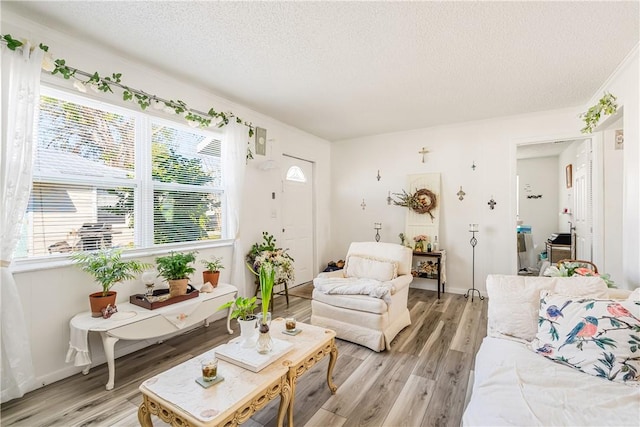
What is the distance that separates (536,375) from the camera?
4.61 feet

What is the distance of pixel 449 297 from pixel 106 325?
4.18m

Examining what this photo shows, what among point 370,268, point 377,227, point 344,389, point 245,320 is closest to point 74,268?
point 245,320

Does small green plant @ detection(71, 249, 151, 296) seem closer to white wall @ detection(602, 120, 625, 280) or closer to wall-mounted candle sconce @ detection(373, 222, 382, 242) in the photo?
wall-mounted candle sconce @ detection(373, 222, 382, 242)

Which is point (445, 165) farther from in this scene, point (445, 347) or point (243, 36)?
point (243, 36)

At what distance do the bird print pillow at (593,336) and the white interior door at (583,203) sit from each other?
3.09 m

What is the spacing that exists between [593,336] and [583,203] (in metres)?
3.95

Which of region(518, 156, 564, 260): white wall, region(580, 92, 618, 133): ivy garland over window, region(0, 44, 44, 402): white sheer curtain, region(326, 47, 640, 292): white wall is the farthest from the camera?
region(518, 156, 564, 260): white wall

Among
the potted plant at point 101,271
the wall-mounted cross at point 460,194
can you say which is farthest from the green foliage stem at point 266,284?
the wall-mounted cross at point 460,194

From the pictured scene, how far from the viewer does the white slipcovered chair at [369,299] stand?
267 centimetres

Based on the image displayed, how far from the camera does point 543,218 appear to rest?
6.47 m

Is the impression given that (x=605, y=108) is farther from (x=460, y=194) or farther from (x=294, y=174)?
(x=294, y=174)

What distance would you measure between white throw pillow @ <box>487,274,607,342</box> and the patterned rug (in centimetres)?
279

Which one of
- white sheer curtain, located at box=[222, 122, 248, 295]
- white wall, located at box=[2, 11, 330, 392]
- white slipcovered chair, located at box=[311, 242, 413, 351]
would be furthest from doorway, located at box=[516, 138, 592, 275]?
white wall, located at box=[2, 11, 330, 392]

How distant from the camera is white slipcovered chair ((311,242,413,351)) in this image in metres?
2.67
